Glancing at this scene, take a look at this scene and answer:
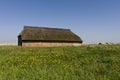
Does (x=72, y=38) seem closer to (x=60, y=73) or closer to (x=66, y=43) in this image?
(x=66, y=43)

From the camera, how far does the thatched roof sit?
4466 centimetres

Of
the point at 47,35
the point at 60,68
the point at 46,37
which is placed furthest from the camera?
the point at 47,35

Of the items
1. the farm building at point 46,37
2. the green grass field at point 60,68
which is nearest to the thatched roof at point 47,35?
the farm building at point 46,37

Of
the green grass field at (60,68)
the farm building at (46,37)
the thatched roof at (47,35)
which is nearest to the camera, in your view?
the green grass field at (60,68)

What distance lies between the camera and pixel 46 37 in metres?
46.4

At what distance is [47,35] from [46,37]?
Answer: 1.19m

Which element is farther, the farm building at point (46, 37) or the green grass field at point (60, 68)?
the farm building at point (46, 37)

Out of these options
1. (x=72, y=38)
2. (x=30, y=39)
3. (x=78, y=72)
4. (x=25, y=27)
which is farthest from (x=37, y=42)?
(x=78, y=72)

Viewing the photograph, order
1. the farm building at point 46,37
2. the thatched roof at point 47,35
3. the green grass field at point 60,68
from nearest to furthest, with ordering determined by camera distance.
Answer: the green grass field at point 60,68
the farm building at point 46,37
the thatched roof at point 47,35

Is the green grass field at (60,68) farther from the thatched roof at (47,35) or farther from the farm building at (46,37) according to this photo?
the thatched roof at (47,35)

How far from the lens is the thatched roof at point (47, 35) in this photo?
44.7 meters

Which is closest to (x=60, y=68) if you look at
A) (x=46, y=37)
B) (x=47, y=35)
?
(x=46, y=37)

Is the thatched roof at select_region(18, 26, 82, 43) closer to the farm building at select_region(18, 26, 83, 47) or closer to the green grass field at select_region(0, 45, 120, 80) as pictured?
the farm building at select_region(18, 26, 83, 47)

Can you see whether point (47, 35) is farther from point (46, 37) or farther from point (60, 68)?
point (60, 68)
